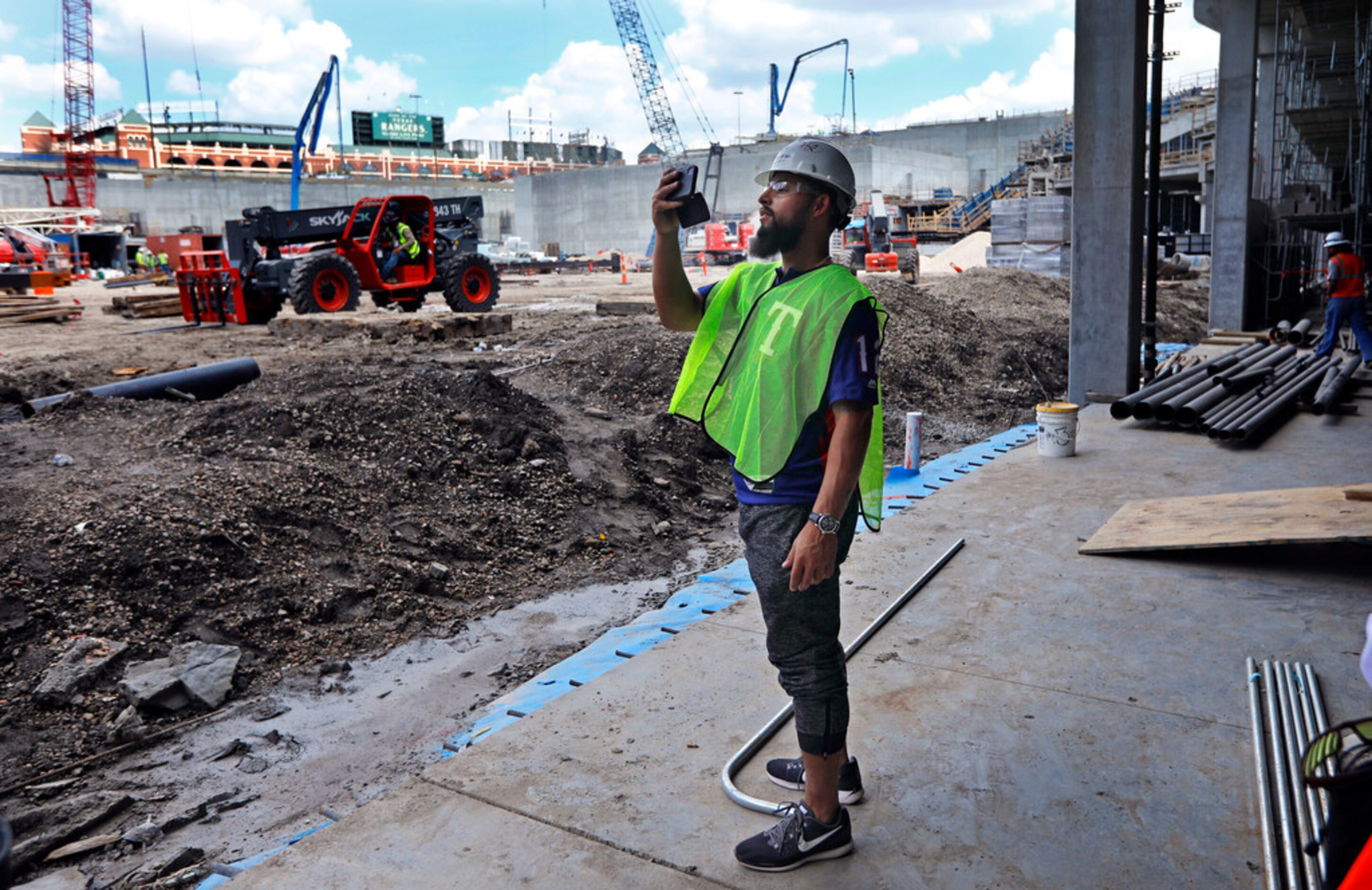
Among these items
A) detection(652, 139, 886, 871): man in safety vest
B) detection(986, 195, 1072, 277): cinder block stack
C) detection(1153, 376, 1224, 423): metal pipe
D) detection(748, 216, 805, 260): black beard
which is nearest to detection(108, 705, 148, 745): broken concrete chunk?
detection(652, 139, 886, 871): man in safety vest

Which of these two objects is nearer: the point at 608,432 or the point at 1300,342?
the point at 608,432

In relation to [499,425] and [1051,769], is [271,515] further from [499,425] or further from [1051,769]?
[1051,769]

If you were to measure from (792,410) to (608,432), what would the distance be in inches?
283

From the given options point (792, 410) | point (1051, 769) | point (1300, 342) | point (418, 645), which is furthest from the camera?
point (1300, 342)

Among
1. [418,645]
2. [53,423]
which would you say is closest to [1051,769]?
[418,645]

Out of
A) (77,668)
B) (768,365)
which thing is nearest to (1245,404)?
(768,365)

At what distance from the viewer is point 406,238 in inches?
725

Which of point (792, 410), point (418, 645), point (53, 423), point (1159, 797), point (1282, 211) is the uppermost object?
point (1282, 211)

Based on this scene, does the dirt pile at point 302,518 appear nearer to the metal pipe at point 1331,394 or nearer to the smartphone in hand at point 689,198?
the smartphone in hand at point 689,198

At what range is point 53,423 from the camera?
27.3 feet

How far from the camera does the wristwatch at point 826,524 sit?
257 cm

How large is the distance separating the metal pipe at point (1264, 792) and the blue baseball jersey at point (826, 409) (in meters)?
1.60

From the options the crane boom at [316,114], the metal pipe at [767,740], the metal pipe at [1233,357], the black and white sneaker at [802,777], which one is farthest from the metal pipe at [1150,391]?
the crane boom at [316,114]

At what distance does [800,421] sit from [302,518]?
4.95 metres
